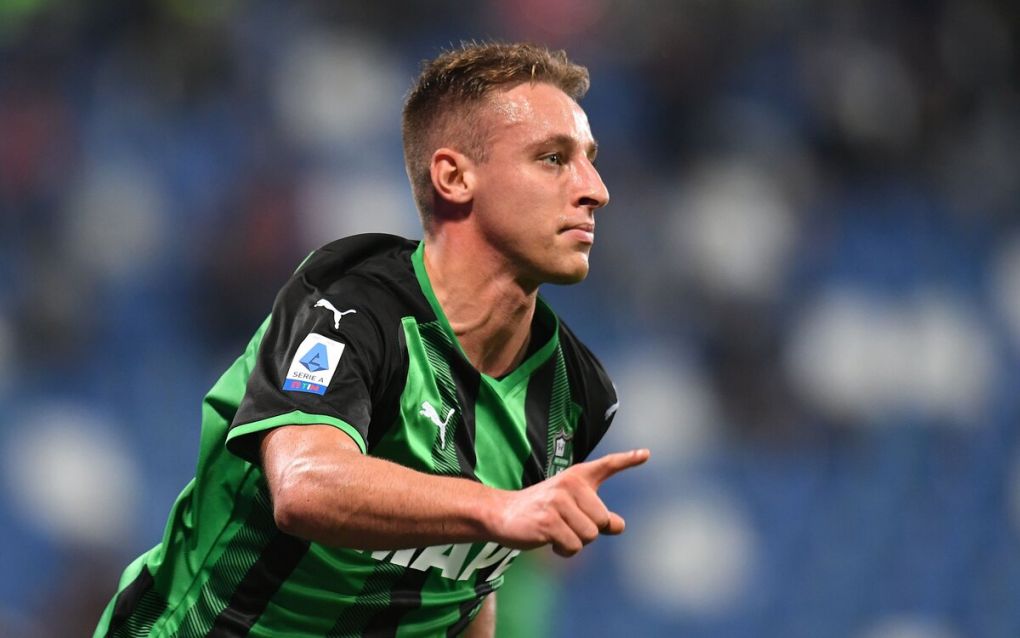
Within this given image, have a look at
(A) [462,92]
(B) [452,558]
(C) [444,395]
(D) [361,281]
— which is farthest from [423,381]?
(A) [462,92]

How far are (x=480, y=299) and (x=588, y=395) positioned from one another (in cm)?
45

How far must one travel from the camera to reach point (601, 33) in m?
5.68

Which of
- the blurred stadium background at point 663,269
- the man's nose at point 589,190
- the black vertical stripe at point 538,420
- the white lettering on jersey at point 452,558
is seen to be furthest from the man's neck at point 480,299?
the blurred stadium background at point 663,269

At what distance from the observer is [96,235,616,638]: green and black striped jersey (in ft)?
7.38

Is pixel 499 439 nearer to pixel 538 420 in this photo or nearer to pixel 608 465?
pixel 538 420

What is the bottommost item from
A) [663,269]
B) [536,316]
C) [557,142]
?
[536,316]

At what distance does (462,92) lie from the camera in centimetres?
274

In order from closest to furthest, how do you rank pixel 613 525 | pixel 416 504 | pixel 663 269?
pixel 613 525, pixel 416 504, pixel 663 269

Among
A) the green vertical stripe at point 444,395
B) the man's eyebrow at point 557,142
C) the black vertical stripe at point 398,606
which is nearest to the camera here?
the green vertical stripe at point 444,395

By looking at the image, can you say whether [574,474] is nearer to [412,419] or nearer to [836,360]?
[412,419]

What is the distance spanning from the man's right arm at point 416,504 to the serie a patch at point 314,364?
133mm

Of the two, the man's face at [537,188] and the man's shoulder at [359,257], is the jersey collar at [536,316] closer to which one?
the man's shoulder at [359,257]

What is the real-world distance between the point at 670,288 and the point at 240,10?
2.30m

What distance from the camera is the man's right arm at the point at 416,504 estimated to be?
1.65m
